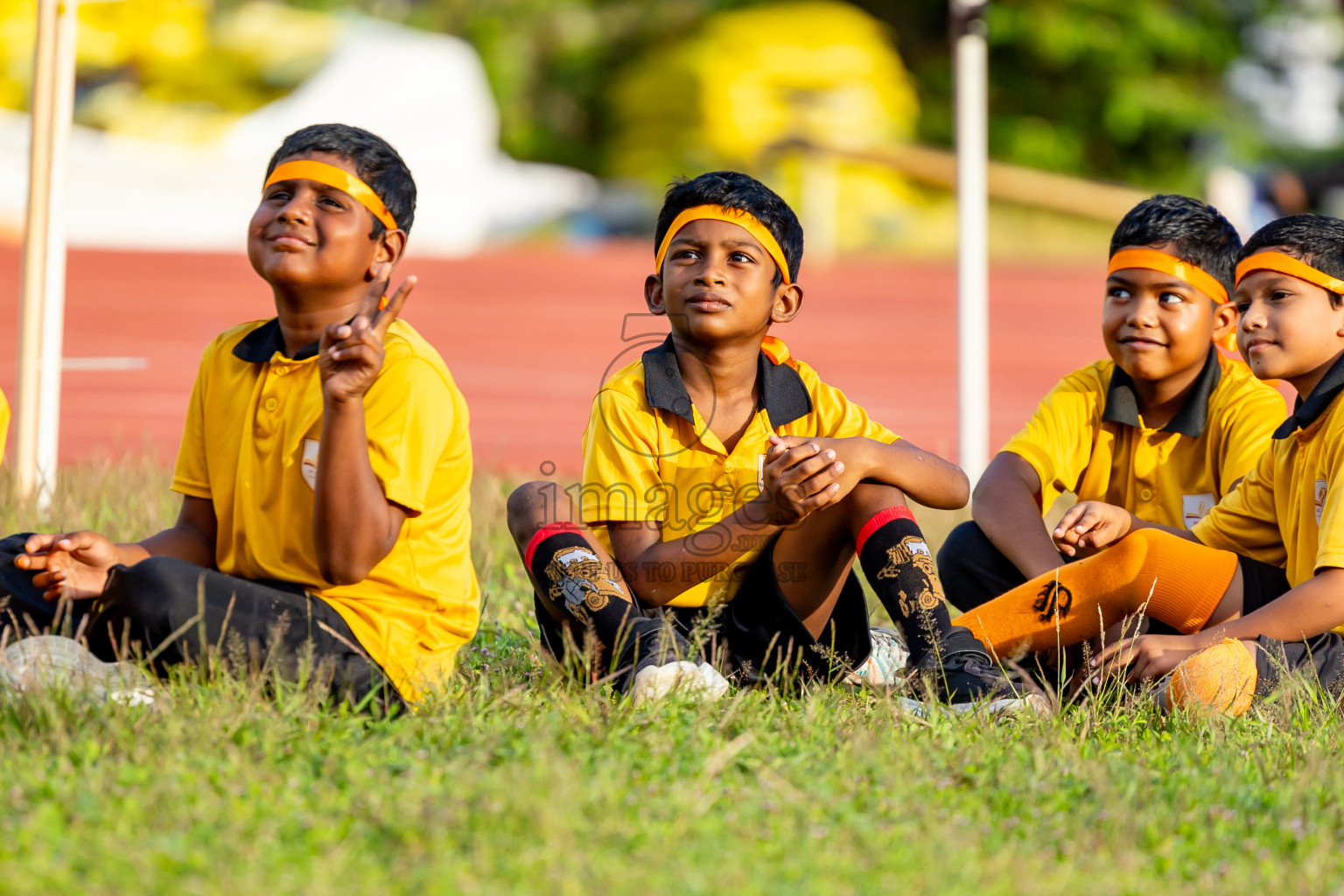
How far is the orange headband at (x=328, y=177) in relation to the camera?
2.81 m

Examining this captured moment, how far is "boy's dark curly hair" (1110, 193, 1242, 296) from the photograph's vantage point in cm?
344

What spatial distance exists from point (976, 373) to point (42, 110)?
3.47 meters

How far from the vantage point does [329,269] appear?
275 centimetres

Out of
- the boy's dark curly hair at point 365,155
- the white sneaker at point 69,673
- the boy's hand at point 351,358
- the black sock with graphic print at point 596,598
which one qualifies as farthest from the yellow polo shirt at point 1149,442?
the white sneaker at point 69,673

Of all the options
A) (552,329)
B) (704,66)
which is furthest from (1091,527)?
(704,66)

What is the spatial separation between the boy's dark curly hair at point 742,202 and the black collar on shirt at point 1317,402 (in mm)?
1147

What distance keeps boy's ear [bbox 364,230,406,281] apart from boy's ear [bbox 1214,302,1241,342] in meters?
1.99

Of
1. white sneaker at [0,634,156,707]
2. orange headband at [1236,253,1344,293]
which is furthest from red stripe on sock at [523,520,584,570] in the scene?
orange headband at [1236,253,1344,293]

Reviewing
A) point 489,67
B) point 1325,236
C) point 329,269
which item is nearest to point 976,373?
point 1325,236

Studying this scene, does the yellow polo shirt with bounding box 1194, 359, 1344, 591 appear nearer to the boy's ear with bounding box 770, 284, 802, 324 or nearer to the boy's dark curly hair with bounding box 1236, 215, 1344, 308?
the boy's dark curly hair with bounding box 1236, 215, 1344, 308

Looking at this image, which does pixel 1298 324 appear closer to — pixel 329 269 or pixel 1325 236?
pixel 1325 236

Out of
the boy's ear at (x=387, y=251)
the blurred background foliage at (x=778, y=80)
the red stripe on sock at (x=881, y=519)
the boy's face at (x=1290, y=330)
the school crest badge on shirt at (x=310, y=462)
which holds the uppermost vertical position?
the blurred background foliage at (x=778, y=80)

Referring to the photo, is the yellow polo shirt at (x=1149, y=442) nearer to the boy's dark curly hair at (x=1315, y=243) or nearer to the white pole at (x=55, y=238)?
the boy's dark curly hair at (x=1315, y=243)

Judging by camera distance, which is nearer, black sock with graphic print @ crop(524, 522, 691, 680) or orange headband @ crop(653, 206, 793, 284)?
black sock with graphic print @ crop(524, 522, 691, 680)
